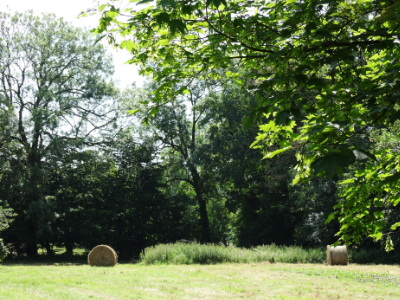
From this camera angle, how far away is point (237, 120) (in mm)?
25312

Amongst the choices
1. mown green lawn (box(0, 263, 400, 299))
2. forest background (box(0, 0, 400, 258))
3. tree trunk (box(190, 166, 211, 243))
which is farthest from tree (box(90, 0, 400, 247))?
tree trunk (box(190, 166, 211, 243))

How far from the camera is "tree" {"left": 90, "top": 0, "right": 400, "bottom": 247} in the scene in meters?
2.61

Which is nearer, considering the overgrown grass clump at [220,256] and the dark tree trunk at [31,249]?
the overgrown grass clump at [220,256]

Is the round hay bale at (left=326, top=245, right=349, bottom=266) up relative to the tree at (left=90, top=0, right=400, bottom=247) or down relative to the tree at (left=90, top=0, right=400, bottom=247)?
down

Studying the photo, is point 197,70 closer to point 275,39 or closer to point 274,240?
point 275,39

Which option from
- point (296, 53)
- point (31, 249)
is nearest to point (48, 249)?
point (31, 249)

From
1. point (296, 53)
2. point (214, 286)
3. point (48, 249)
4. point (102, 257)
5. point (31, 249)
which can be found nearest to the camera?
point (296, 53)

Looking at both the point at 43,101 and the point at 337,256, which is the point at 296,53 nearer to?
the point at 337,256

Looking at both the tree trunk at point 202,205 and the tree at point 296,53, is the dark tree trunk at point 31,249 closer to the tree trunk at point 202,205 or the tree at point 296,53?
the tree trunk at point 202,205

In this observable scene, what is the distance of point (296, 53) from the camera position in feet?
10.0

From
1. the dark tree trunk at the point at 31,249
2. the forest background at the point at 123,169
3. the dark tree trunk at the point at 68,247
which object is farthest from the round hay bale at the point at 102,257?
the dark tree trunk at the point at 31,249

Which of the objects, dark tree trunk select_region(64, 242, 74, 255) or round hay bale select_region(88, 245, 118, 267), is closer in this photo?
round hay bale select_region(88, 245, 118, 267)

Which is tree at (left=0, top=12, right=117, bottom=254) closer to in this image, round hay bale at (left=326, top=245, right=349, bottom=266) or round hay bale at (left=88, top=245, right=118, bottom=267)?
round hay bale at (left=88, top=245, right=118, bottom=267)

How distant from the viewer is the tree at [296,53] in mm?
2611
